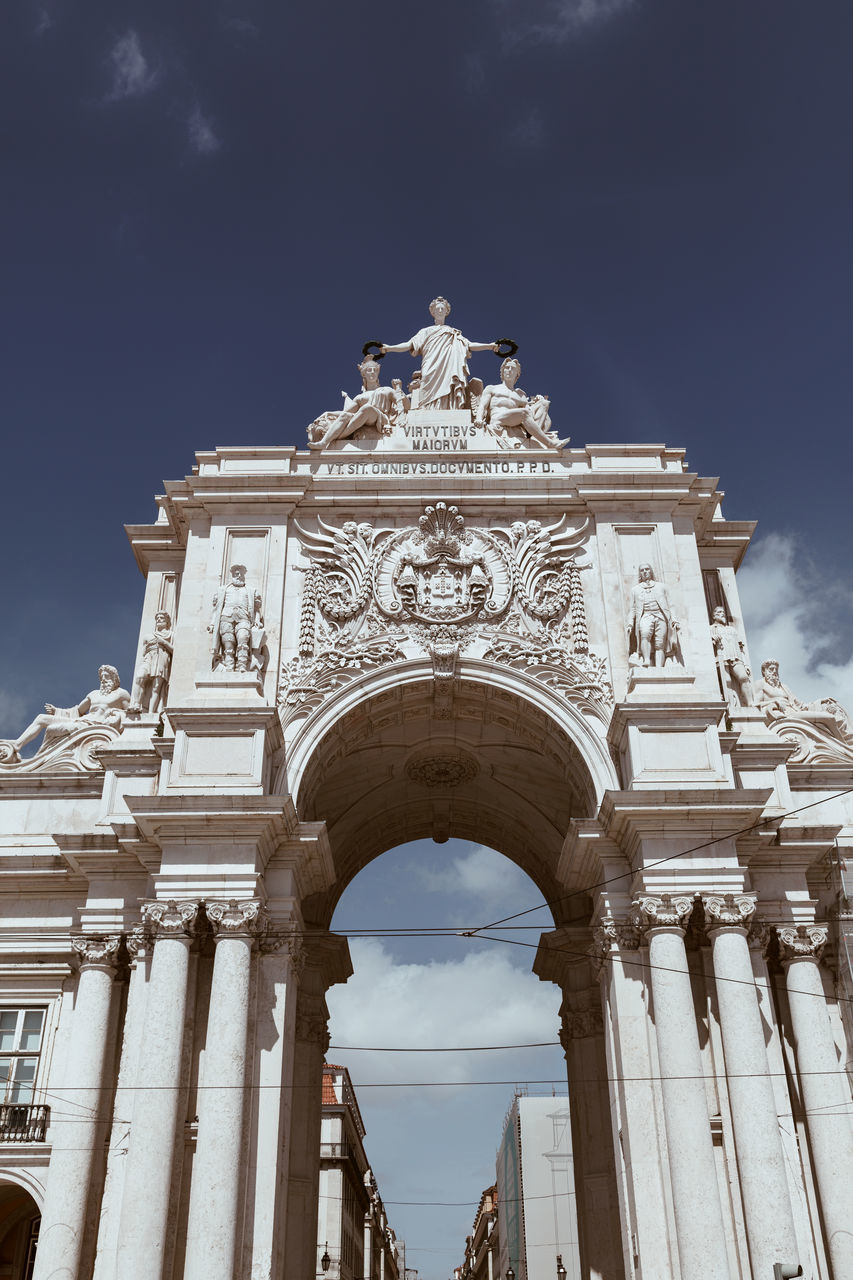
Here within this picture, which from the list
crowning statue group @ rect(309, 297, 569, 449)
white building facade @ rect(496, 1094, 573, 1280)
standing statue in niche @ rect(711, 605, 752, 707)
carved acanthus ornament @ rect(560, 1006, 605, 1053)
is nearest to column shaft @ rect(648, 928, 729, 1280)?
standing statue in niche @ rect(711, 605, 752, 707)

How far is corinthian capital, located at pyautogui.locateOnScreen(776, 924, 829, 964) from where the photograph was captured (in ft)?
67.8

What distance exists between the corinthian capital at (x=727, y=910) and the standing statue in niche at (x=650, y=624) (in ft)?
15.6

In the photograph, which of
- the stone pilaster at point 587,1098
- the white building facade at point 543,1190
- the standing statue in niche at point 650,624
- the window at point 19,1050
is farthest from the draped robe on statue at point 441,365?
the white building facade at point 543,1190

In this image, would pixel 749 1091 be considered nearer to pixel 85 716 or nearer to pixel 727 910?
pixel 727 910

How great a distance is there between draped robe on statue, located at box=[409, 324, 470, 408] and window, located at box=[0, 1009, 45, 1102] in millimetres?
15181

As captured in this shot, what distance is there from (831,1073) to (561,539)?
36.8 feet

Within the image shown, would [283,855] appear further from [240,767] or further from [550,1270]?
[550,1270]

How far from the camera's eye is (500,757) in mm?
26266

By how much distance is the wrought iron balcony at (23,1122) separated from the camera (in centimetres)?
1994

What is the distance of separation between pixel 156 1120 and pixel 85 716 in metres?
9.35

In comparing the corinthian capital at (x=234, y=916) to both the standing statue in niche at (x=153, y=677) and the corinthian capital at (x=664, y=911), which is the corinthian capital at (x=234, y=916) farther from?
the corinthian capital at (x=664, y=911)

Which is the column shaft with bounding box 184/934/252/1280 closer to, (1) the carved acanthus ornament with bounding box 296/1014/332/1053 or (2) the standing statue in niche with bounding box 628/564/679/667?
(1) the carved acanthus ornament with bounding box 296/1014/332/1053

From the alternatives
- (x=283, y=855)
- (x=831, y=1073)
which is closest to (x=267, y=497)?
(x=283, y=855)

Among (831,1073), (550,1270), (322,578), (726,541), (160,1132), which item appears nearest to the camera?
(160,1132)
